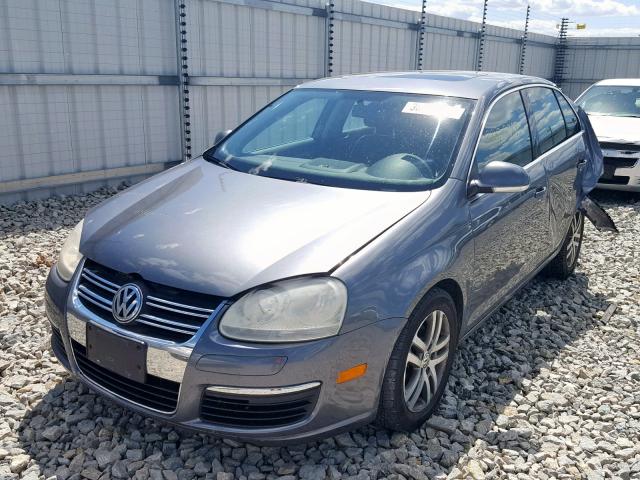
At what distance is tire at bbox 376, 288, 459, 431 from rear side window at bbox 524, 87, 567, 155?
1.75 metres

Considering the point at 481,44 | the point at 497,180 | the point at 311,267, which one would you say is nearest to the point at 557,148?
the point at 497,180

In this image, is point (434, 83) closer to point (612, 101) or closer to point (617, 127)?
point (617, 127)

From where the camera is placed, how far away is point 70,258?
9.65 ft

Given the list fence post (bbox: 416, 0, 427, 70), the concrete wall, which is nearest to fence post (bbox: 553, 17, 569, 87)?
the concrete wall

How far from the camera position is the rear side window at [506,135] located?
3540mm

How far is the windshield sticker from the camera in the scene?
3.54 meters

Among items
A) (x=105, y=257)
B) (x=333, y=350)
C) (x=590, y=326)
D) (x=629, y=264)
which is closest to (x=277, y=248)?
(x=333, y=350)

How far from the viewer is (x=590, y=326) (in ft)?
14.6

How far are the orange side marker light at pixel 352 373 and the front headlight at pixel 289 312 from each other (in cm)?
18

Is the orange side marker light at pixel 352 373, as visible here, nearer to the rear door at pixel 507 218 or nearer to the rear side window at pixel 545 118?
the rear door at pixel 507 218

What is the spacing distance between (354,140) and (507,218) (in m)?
0.98

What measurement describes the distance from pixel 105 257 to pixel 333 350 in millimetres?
1088

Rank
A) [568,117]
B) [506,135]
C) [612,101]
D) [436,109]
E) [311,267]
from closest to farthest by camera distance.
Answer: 1. [311,267]
2. [436,109]
3. [506,135]
4. [568,117]
5. [612,101]

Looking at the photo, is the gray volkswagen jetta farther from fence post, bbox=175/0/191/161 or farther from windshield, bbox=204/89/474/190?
fence post, bbox=175/0/191/161
